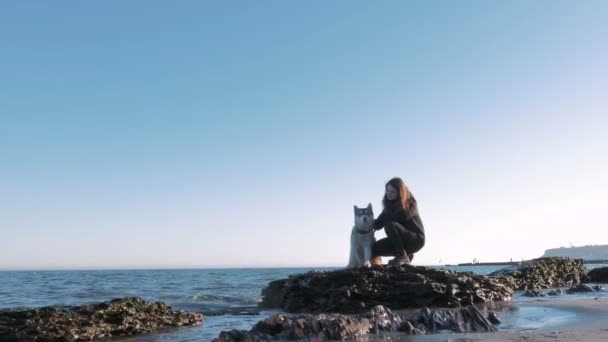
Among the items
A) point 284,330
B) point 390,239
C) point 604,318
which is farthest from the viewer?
point 390,239

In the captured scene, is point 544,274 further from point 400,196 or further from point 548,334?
point 548,334

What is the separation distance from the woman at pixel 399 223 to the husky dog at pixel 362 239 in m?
0.24

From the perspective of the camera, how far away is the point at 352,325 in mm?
5363

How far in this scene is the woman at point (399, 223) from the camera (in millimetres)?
9750

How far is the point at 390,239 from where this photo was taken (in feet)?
32.3

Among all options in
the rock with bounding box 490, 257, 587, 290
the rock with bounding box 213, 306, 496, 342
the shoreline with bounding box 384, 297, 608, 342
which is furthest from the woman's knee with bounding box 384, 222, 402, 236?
the rock with bounding box 213, 306, 496, 342

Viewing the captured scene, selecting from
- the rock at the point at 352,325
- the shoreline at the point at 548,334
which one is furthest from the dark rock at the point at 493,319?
the rock at the point at 352,325

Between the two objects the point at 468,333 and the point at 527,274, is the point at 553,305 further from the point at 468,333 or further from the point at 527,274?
the point at 527,274

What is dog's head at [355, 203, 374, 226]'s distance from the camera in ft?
31.5

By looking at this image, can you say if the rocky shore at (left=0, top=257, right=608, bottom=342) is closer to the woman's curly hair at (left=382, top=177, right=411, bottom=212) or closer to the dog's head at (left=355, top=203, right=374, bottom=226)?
the dog's head at (left=355, top=203, right=374, bottom=226)

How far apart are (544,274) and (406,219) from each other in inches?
280

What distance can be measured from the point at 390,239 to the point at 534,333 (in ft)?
15.3

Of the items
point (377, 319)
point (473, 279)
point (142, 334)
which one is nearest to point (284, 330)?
point (377, 319)

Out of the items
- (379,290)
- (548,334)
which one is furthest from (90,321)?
(548,334)
